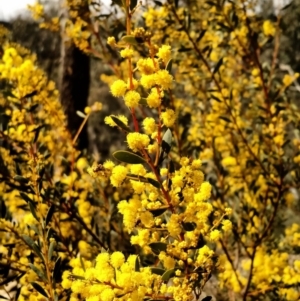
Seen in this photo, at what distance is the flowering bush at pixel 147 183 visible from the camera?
1180 mm

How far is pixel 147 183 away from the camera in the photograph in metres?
1.24

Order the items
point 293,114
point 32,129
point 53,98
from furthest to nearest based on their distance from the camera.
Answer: point 293,114 < point 53,98 < point 32,129

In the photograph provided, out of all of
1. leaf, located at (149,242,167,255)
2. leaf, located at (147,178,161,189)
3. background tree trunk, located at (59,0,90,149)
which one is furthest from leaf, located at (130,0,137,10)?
background tree trunk, located at (59,0,90,149)

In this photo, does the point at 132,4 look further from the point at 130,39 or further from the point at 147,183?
the point at 147,183

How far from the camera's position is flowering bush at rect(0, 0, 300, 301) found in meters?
1.18

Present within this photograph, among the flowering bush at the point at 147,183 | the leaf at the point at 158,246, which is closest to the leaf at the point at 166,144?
the flowering bush at the point at 147,183

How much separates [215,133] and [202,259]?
1.96 metres

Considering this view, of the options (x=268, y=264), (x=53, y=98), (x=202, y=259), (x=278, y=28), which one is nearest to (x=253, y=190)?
(x=268, y=264)

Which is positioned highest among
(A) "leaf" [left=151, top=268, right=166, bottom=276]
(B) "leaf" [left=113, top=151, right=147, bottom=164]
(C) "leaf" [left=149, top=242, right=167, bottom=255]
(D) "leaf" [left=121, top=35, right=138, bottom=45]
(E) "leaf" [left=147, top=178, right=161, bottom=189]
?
(D) "leaf" [left=121, top=35, right=138, bottom=45]

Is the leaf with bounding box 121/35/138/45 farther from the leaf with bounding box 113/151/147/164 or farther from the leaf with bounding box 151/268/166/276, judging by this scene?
the leaf with bounding box 151/268/166/276

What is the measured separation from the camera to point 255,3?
105 inches

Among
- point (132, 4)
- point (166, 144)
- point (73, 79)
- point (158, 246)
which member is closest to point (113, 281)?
point (158, 246)

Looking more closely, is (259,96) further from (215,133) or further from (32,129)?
(32,129)

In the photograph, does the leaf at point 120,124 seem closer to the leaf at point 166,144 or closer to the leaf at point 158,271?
the leaf at point 166,144
